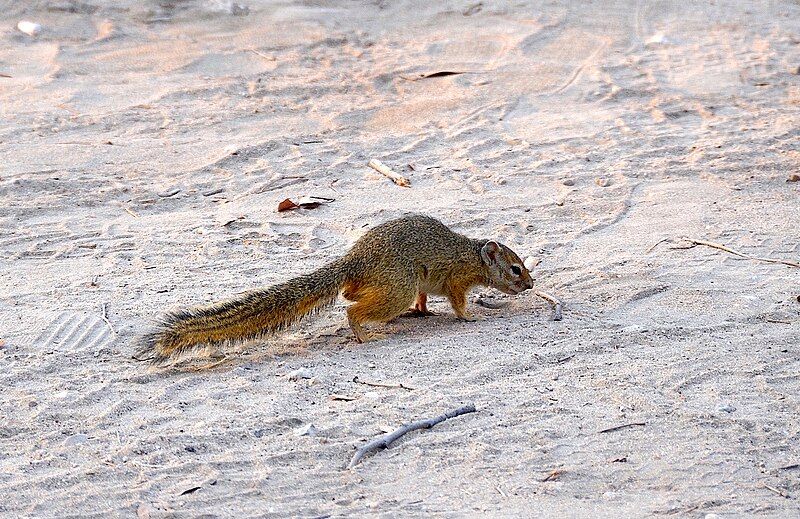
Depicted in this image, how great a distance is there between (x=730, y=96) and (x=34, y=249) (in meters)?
5.54

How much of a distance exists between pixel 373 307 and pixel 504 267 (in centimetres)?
77

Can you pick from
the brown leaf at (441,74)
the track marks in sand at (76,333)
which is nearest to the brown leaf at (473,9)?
the brown leaf at (441,74)

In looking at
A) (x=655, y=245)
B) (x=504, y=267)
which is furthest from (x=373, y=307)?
(x=655, y=245)

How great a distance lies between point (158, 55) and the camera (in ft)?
30.6

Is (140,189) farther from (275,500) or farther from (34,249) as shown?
(275,500)

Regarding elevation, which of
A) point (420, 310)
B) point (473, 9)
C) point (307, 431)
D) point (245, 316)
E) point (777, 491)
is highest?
point (473, 9)

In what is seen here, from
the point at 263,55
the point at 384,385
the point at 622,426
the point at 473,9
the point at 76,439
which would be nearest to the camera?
the point at 76,439

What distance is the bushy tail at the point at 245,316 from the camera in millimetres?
4539

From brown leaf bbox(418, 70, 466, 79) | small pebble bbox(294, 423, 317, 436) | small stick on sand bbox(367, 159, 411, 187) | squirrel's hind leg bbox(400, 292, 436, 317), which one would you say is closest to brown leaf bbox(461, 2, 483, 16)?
brown leaf bbox(418, 70, 466, 79)

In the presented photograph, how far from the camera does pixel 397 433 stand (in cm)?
409

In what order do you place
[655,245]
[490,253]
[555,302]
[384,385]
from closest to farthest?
[384,385]
[555,302]
[490,253]
[655,245]

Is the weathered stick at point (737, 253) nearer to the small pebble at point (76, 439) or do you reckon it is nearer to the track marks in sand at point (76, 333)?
the track marks in sand at point (76, 333)

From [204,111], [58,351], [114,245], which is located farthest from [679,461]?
[204,111]

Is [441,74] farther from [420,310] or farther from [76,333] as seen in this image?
[76,333]
